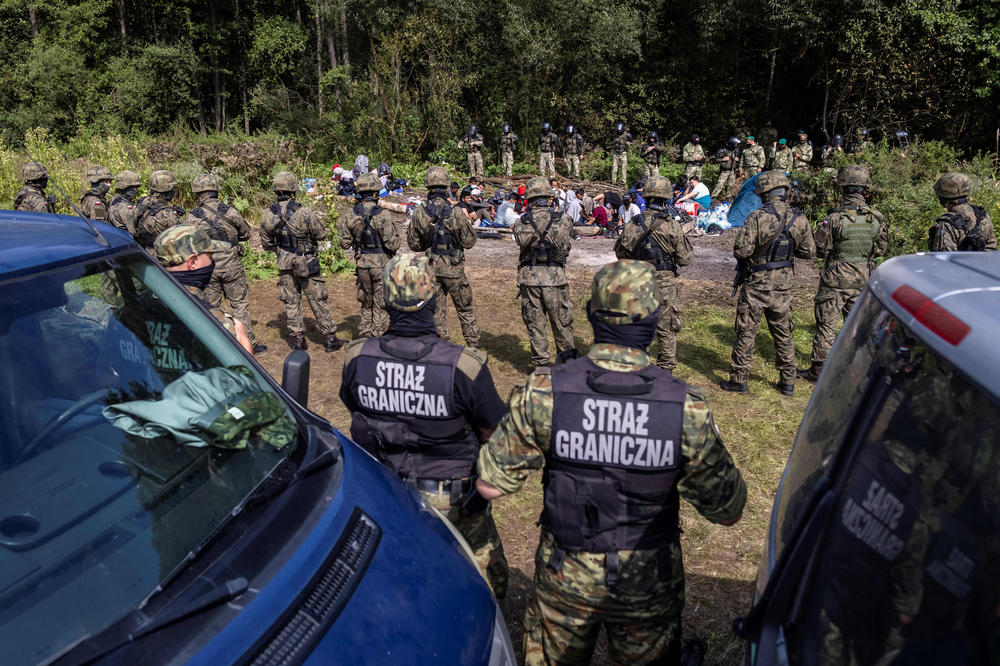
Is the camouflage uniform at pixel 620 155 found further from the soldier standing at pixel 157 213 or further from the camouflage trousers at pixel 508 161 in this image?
the soldier standing at pixel 157 213

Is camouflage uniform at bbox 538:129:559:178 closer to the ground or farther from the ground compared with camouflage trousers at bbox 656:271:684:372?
farther from the ground

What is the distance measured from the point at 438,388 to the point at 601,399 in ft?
2.90

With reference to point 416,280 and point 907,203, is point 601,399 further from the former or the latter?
point 907,203

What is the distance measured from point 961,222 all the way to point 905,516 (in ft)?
20.8

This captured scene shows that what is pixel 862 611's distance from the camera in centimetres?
141

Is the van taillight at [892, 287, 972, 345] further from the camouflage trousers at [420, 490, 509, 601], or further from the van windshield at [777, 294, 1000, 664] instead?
the camouflage trousers at [420, 490, 509, 601]

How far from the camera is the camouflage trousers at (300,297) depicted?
26.3 ft

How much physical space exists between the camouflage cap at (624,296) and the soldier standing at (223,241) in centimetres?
607

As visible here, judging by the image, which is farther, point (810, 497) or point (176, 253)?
point (176, 253)

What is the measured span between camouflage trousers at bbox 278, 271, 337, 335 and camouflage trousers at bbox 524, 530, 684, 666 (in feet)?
19.6

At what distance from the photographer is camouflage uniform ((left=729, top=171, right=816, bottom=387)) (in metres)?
6.32

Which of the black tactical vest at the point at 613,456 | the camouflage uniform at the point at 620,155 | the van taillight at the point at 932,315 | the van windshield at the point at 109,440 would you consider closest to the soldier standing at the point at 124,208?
the van windshield at the point at 109,440

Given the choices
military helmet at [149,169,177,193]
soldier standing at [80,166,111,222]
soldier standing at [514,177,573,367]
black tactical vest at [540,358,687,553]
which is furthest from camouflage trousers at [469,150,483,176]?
black tactical vest at [540,358,687,553]

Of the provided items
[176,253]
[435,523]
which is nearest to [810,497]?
[435,523]
